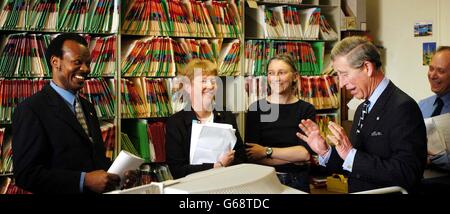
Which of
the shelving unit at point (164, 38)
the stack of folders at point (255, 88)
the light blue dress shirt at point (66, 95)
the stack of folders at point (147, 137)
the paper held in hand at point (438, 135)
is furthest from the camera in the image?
the stack of folders at point (255, 88)

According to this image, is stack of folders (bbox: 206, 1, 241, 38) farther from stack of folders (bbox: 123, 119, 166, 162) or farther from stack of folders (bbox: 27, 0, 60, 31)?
stack of folders (bbox: 27, 0, 60, 31)

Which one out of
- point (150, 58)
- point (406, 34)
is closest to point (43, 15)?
point (150, 58)

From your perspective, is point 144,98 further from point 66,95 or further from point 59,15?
point 66,95

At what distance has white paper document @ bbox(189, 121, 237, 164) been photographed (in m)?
2.45

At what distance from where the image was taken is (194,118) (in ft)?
8.63

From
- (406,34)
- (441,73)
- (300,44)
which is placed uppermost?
(406,34)

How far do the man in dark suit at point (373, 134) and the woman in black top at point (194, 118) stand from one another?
532 mm

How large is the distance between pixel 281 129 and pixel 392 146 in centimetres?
98

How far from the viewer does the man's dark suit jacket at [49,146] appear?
2.06m

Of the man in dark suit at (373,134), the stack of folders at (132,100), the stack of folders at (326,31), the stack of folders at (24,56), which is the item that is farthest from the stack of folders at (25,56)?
the stack of folders at (326,31)

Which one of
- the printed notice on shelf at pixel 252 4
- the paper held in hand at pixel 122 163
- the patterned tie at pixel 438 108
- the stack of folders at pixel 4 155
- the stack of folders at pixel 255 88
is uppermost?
the printed notice on shelf at pixel 252 4

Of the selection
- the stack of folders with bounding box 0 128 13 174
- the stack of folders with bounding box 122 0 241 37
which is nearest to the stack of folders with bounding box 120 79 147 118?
the stack of folders with bounding box 122 0 241 37

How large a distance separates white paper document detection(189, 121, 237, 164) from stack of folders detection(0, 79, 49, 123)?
139 centimetres

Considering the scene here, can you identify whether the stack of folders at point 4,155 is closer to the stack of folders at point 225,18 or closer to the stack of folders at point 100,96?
the stack of folders at point 100,96
